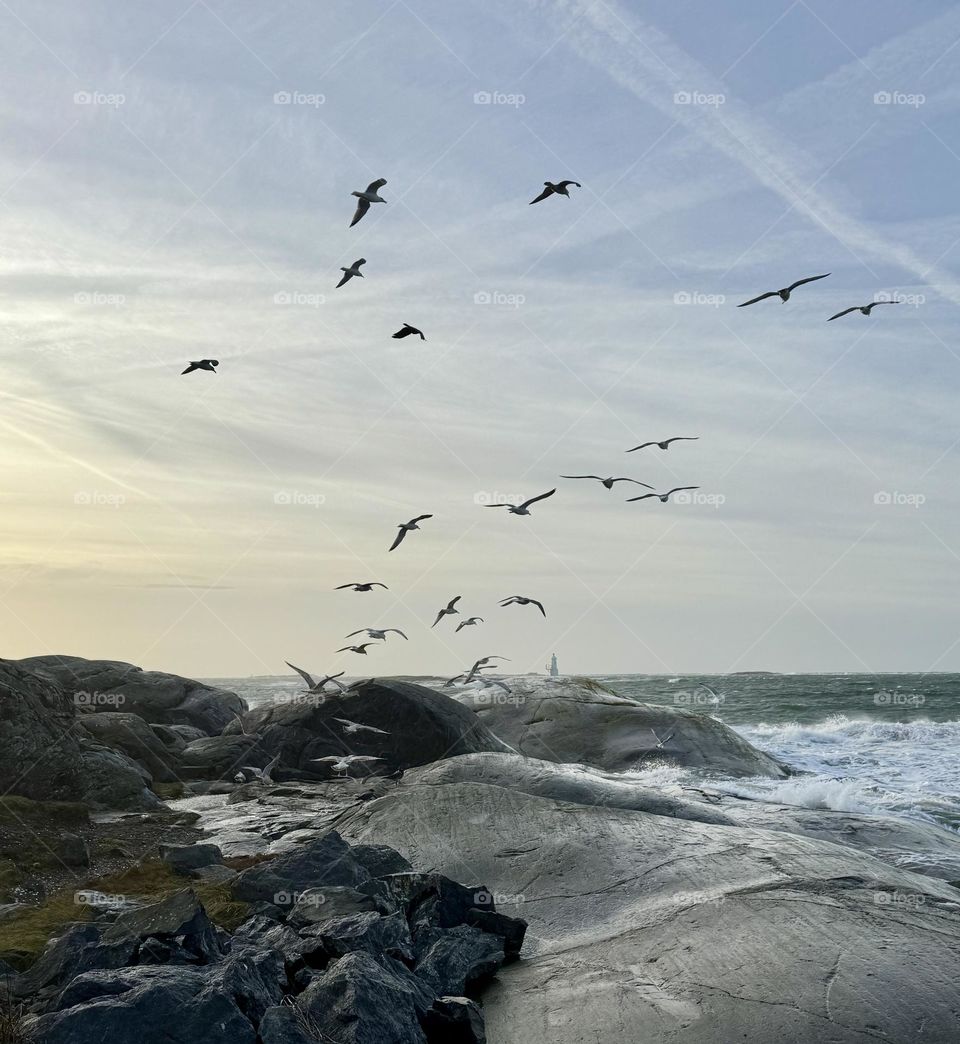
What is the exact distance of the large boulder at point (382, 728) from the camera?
62.4 feet

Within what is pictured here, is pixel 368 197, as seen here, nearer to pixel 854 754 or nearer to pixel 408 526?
pixel 408 526

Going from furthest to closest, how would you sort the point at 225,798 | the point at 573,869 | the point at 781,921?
1. the point at 225,798
2. the point at 573,869
3. the point at 781,921

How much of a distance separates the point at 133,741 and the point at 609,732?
35.3 feet

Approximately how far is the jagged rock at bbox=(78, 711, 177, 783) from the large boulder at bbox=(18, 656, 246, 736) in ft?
20.3

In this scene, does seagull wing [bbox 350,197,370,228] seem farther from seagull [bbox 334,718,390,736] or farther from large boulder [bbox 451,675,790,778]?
large boulder [bbox 451,675,790,778]

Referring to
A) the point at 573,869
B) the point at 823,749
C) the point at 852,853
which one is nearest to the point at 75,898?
the point at 573,869

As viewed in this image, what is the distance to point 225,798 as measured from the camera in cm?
1672

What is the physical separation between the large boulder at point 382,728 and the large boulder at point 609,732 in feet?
9.62

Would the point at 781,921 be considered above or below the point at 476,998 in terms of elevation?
above

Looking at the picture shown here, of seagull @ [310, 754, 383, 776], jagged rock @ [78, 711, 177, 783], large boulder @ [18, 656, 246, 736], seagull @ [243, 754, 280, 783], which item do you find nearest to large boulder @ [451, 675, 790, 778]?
seagull @ [310, 754, 383, 776]

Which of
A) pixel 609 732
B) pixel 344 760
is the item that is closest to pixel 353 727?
pixel 344 760

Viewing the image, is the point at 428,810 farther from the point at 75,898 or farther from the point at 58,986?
the point at 58,986

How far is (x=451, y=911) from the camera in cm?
854

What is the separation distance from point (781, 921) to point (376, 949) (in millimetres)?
3644
